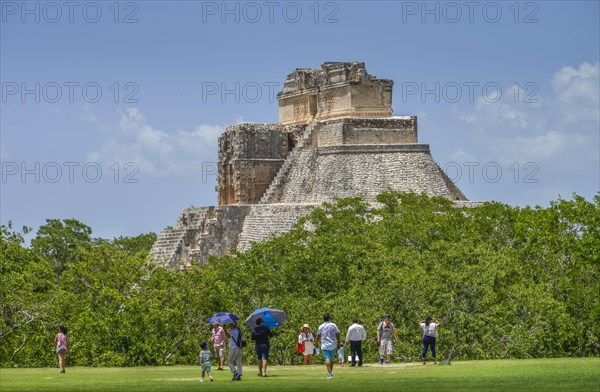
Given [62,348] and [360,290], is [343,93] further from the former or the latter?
[62,348]

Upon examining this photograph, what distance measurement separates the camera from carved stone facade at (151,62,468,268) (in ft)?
241

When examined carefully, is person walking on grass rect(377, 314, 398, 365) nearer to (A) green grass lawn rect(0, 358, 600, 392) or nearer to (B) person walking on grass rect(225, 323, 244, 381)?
(A) green grass lawn rect(0, 358, 600, 392)

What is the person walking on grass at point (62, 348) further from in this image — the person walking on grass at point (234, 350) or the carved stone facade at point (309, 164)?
the carved stone facade at point (309, 164)

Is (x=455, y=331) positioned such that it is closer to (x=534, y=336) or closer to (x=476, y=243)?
(x=534, y=336)

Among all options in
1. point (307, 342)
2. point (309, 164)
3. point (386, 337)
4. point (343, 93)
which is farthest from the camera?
point (343, 93)

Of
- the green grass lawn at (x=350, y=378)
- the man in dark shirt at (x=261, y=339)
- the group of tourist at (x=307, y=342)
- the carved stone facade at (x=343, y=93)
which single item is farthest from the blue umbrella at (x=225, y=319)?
the carved stone facade at (x=343, y=93)

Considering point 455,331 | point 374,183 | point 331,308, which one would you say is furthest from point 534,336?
point 374,183

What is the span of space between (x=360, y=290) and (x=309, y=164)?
71.8 ft

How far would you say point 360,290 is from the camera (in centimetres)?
5394

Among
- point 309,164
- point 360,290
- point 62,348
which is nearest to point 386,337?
point 62,348

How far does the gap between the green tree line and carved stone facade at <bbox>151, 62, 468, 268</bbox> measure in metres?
7.62

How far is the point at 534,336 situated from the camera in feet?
167

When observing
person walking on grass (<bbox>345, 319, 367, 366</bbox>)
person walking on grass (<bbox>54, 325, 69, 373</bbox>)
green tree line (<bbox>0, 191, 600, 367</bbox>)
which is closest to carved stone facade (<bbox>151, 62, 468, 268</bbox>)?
green tree line (<bbox>0, 191, 600, 367</bbox>)

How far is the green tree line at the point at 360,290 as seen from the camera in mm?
50469
